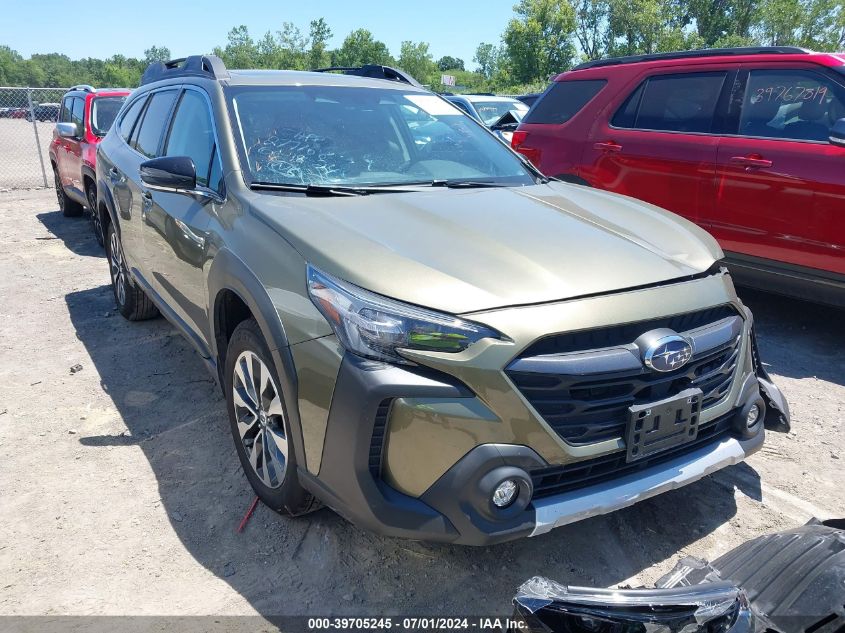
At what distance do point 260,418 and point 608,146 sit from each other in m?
4.02

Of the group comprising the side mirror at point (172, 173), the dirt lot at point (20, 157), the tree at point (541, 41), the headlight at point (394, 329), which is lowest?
the dirt lot at point (20, 157)

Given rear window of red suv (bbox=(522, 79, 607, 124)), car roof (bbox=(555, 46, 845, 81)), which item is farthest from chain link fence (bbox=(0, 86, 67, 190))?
car roof (bbox=(555, 46, 845, 81))

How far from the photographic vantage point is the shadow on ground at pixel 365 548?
2.54 metres

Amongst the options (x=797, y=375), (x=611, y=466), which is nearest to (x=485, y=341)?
(x=611, y=466)

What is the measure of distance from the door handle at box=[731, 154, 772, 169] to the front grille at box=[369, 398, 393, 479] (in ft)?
12.2

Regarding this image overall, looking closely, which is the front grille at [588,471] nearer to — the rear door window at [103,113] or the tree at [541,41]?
the rear door window at [103,113]

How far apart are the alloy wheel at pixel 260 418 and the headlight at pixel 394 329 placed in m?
0.52

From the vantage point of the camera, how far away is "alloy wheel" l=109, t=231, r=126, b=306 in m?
5.31

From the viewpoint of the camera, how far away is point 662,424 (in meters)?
2.38

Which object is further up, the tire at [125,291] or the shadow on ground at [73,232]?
the tire at [125,291]

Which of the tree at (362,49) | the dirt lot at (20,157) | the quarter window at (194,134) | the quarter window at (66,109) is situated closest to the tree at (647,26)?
the tree at (362,49)

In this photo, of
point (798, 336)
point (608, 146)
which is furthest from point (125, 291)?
point (798, 336)

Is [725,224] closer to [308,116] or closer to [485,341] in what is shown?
[308,116]

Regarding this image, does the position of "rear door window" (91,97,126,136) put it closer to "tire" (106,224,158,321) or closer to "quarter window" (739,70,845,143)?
"tire" (106,224,158,321)
